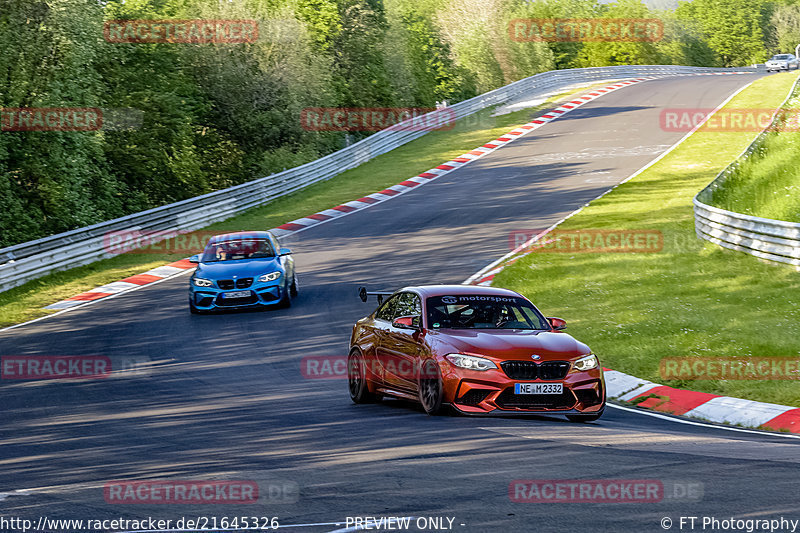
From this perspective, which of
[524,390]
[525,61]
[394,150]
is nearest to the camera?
A: [524,390]

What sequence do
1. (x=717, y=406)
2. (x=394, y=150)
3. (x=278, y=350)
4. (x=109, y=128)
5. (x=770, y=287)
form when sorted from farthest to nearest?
(x=394, y=150) < (x=109, y=128) < (x=770, y=287) < (x=278, y=350) < (x=717, y=406)

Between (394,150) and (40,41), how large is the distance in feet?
55.1

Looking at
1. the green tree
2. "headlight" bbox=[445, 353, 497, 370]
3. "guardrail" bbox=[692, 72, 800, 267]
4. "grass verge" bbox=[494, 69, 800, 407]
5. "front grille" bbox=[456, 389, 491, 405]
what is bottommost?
"grass verge" bbox=[494, 69, 800, 407]

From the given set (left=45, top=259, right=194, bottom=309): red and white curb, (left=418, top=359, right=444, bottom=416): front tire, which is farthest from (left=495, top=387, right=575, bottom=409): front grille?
(left=45, top=259, right=194, bottom=309): red and white curb

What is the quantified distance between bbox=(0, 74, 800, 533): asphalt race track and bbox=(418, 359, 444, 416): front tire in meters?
0.26

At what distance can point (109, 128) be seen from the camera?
3622cm

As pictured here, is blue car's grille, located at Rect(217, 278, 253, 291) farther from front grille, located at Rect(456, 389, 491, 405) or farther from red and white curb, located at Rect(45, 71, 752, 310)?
front grille, located at Rect(456, 389, 491, 405)

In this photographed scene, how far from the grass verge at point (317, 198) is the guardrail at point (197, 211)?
28 cm

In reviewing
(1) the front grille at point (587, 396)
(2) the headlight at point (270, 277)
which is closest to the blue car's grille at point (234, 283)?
(2) the headlight at point (270, 277)

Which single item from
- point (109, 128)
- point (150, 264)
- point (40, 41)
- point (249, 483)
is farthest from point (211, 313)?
point (109, 128)

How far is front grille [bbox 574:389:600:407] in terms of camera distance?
10.3 meters

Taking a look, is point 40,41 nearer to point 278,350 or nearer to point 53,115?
point 53,115

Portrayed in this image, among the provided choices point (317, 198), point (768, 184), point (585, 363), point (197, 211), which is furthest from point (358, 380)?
point (317, 198)

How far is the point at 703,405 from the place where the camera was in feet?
39.4
